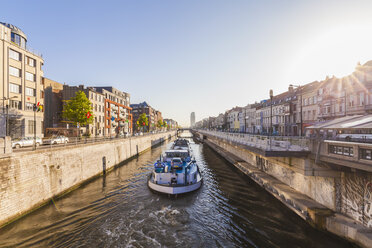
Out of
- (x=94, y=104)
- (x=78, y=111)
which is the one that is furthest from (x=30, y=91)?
(x=94, y=104)

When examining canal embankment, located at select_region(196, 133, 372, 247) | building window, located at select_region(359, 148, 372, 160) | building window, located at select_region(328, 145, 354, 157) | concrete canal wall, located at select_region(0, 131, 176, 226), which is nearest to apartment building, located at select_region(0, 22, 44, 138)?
concrete canal wall, located at select_region(0, 131, 176, 226)

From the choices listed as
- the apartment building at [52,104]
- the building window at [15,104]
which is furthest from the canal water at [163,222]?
the apartment building at [52,104]

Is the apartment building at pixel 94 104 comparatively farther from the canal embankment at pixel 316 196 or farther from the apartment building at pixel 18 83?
the canal embankment at pixel 316 196

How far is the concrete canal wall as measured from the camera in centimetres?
1198

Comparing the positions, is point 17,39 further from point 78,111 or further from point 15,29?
point 78,111

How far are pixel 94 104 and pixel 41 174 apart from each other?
45406 mm

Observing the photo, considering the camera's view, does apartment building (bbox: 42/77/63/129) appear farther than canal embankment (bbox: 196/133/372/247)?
Yes

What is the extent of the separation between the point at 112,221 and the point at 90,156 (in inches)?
483

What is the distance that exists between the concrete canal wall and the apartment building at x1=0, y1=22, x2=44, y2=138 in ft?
51.3

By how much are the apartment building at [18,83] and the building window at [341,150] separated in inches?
1461

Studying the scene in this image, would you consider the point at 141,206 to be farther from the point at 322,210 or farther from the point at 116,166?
the point at 116,166

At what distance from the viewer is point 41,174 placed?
1494cm

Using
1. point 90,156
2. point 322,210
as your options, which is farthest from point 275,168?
point 90,156

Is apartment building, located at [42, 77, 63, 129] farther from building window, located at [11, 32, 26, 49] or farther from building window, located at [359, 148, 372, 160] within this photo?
building window, located at [359, 148, 372, 160]
